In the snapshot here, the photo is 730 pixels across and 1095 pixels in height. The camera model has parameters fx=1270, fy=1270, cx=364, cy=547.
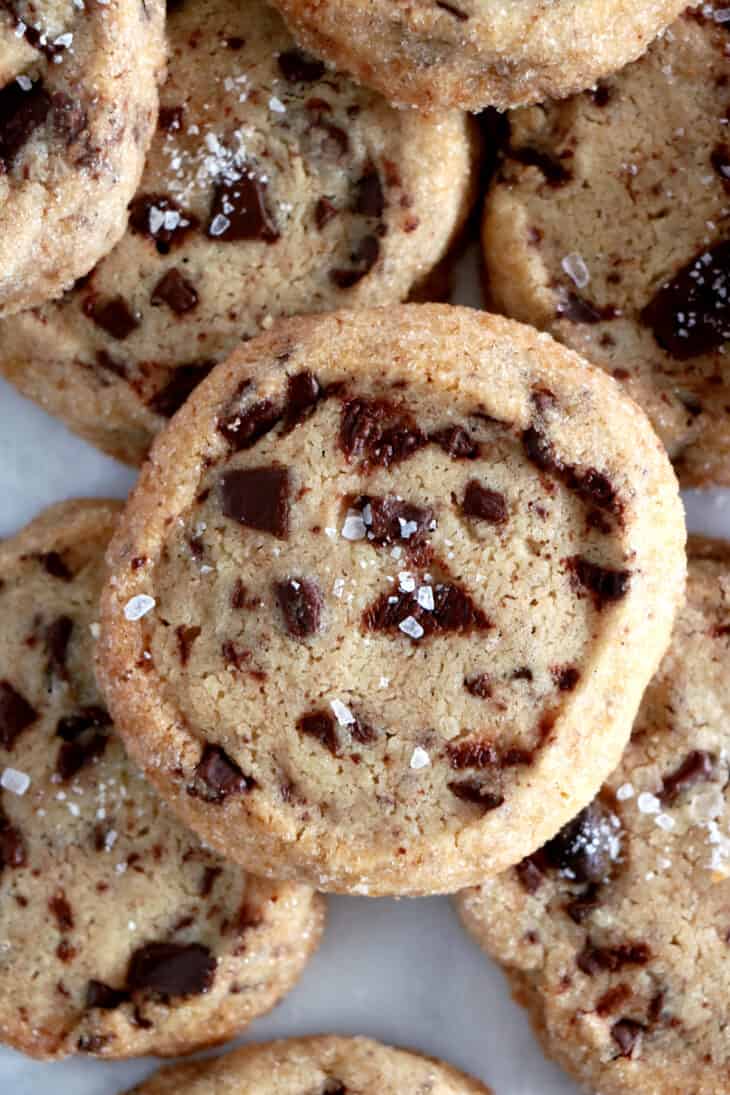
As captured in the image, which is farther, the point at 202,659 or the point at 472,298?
the point at 472,298

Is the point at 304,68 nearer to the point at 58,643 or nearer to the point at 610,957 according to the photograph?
the point at 58,643

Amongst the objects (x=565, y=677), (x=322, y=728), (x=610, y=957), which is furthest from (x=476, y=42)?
(x=610, y=957)

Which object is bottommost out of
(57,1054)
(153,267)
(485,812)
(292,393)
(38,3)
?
(57,1054)

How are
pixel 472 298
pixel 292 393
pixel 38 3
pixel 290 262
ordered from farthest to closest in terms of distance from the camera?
1. pixel 472 298
2. pixel 290 262
3. pixel 292 393
4. pixel 38 3

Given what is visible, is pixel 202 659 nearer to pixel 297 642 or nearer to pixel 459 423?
pixel 297 642

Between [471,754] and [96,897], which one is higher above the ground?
[471,754]

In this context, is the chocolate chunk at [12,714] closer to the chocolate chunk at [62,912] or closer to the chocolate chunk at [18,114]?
the chocolate chunk at [62,912]

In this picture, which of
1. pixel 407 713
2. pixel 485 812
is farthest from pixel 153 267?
pixel 485 812

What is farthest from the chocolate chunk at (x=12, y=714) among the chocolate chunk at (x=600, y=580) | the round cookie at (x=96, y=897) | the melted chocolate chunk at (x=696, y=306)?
the melted chocolate chunk at (x=696, y=306)
